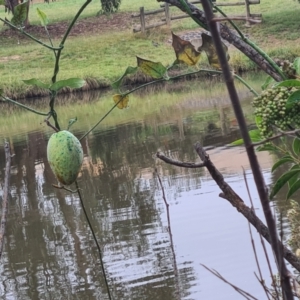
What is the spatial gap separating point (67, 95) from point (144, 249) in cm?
1686

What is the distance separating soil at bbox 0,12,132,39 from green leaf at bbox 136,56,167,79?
2889cm

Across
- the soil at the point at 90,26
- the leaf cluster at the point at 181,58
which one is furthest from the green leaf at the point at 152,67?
the soil at the point at 90,26

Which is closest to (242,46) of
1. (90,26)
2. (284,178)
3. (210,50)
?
(210,50)

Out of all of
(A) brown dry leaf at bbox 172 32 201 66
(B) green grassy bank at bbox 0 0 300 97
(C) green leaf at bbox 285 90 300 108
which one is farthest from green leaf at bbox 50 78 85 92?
(B) green grassy bank at bbox 0 0 300 97

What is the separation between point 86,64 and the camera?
25.8 m

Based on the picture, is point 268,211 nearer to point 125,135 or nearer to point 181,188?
point 181,188

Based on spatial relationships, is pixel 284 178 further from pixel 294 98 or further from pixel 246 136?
pixel 246 136

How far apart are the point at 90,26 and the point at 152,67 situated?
31.5m

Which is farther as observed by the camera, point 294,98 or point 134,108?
point 134,108

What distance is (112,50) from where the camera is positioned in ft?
90.4

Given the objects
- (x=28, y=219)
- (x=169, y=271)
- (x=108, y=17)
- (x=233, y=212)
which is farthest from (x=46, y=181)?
(x=108, y=17)

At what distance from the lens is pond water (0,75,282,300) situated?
18.3 ft

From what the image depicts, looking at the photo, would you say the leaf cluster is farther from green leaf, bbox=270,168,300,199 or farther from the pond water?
the pond water

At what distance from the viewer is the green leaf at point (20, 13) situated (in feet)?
3.85
